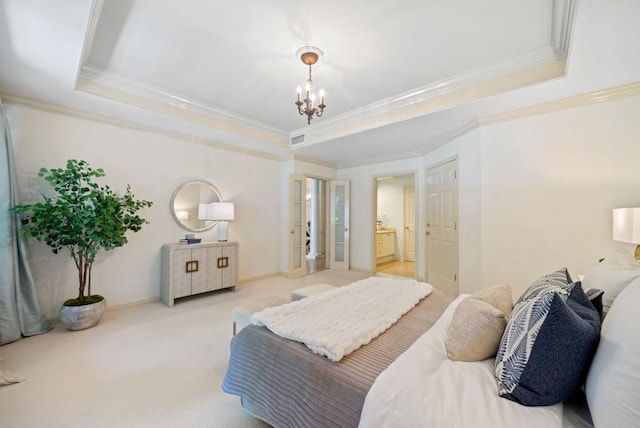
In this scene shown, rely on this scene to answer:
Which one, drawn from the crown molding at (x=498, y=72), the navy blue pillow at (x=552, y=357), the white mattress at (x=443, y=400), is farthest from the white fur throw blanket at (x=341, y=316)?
the crown molding at (x=498, y=72)

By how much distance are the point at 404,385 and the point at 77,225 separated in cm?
333

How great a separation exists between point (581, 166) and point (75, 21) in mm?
4433

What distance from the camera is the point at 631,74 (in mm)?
2205

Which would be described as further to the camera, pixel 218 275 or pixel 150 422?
pixel 218 275

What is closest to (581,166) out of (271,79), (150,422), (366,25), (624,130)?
(624,130)

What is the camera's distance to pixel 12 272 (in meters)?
2.42

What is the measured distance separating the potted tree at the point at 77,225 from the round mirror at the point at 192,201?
911 millimetres

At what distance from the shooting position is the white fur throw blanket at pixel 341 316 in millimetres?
1280

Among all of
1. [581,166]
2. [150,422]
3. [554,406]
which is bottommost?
[150,422]

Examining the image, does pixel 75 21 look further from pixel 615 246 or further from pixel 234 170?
pixel 615 246

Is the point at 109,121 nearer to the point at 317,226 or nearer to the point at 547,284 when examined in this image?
the point at 547,284

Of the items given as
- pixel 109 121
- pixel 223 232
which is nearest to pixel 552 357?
pixel 223 232

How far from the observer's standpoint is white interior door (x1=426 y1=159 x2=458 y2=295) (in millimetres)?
3764

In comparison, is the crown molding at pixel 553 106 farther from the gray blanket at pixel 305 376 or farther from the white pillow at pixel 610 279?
the gray blanket at pixel 305 376
